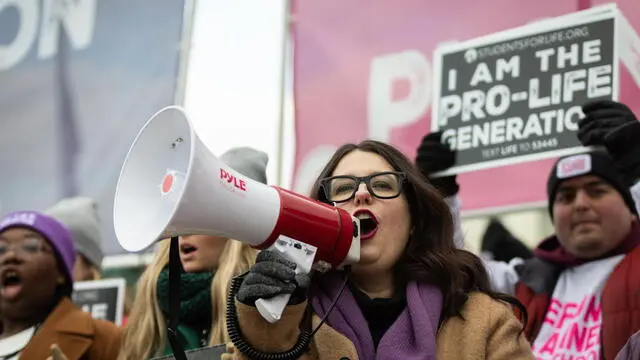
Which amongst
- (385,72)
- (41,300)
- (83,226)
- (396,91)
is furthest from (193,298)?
(385,72)

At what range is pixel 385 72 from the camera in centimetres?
498

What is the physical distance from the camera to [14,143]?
613cm

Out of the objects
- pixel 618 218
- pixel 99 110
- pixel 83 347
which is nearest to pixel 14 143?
pixel 99 110

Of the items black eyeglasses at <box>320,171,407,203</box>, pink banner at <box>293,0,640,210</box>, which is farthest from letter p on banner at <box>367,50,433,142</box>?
black eyeglasses at <box>320,171,407,203</box>

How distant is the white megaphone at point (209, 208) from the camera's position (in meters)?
2.46

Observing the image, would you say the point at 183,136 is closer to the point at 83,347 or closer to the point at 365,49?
the point at 83,347

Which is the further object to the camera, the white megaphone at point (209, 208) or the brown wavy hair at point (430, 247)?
the brown wavy hair at point (430, 247)

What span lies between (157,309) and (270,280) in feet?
4.06

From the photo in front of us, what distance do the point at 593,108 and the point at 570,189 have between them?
544 millimetres

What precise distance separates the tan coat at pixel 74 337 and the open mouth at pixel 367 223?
4.46 feet

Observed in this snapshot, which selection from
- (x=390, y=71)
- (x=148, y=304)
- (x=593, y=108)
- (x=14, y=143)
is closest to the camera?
(x=593, y=108)

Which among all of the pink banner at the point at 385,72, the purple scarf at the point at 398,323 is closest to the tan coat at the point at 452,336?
the purple scarf at the point at 398,323

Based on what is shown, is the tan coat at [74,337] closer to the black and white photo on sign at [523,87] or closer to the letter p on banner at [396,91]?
the black and white photo on sign at [523,87]

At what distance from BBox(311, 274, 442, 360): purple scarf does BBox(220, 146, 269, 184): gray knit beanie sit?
3.26ft
